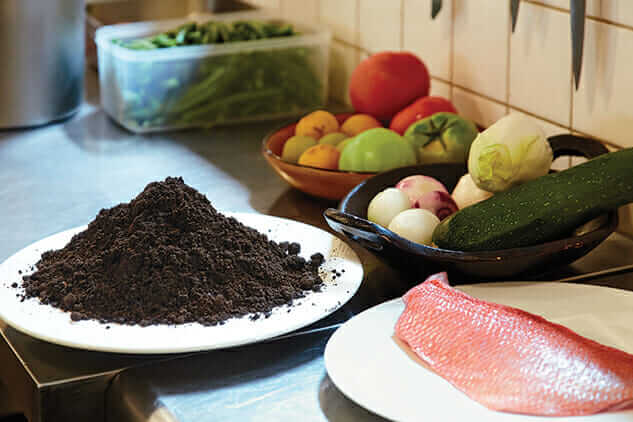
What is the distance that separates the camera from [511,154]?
83 cm

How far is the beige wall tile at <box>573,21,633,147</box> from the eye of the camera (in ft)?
3.02

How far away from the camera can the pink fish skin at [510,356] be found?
1.91 ft

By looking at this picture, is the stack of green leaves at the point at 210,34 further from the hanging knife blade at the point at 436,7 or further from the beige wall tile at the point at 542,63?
the beige wall tile at the point at 542,63

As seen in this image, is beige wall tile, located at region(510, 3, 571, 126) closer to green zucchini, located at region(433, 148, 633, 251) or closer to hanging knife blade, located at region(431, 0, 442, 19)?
hanging knife blade, located at region(431, 0, 442, 19)

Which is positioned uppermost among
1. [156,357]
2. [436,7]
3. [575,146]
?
[436,7]

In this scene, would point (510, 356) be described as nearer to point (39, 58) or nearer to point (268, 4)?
point (39, 58)

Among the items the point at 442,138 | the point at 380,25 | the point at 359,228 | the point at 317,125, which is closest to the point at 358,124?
the point at 317,125

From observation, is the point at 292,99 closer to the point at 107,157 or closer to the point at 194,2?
the point at 107,157

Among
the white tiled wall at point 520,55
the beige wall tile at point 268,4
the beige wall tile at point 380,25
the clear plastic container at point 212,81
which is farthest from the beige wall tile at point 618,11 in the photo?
the beige wall tile at point 268,4

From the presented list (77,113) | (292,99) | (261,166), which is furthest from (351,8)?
(77,113)

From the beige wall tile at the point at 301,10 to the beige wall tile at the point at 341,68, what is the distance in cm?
9

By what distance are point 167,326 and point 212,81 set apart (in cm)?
78

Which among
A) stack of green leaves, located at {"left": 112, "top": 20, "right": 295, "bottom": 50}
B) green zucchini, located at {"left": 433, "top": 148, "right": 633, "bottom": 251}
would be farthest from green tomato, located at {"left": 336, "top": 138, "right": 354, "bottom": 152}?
stack of green leaves, located at {"left": 112, "top": 20, "right": 295, "bottom": 50}

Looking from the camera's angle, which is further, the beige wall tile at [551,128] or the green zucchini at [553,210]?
the beige wall tile at [551,128]
